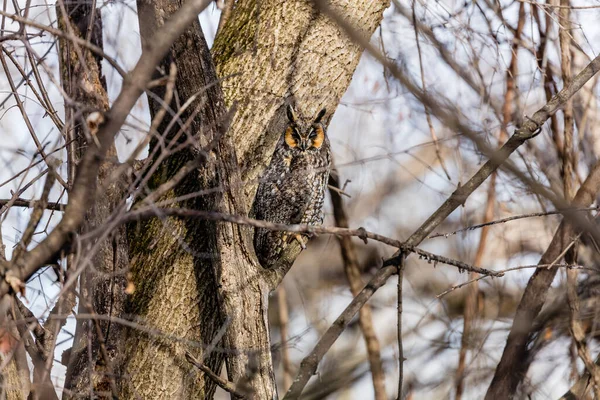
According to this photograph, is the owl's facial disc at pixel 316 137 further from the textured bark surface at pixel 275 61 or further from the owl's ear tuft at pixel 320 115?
the textured bark surface at pixel 275 61

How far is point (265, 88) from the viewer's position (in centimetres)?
263

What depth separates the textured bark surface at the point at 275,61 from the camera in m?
2.63

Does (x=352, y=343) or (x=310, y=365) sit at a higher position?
(x=352, y=343)

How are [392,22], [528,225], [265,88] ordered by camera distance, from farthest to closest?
[528,225] < [392,22] < [265,88]

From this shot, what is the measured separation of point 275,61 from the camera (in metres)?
2.65

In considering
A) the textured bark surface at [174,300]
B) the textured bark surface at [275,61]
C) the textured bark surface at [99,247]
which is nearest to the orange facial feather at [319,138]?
the textured bark surface at [275,61]

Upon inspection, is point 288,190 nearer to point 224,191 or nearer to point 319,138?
point 319,138

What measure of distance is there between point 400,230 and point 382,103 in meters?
1.87

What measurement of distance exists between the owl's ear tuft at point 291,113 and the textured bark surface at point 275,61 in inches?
1.7

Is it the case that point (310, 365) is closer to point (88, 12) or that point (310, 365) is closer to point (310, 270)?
point (88, 12)

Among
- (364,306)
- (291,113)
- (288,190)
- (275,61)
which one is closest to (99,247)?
(275,61)

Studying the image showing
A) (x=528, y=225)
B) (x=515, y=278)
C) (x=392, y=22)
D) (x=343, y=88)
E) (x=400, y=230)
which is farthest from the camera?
(x=400, y=230)

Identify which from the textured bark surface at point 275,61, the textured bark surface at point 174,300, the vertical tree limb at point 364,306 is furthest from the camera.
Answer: the vertical tree limb at point 364,306

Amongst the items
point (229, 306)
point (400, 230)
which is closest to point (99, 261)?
point (229, 306)
